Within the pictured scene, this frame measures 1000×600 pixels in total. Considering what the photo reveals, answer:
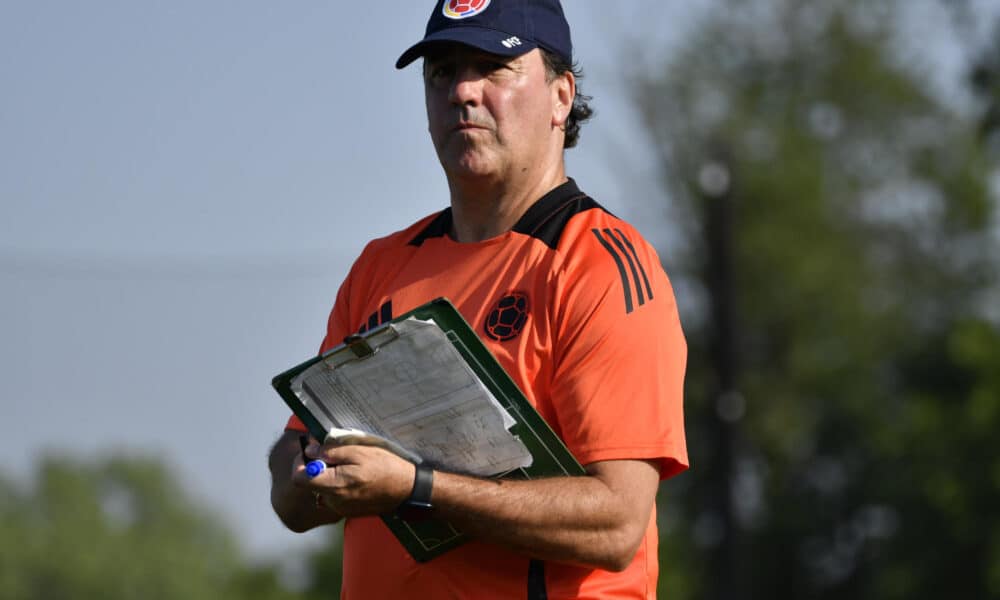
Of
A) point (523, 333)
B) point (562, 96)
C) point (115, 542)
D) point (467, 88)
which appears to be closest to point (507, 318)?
point (523, 333)

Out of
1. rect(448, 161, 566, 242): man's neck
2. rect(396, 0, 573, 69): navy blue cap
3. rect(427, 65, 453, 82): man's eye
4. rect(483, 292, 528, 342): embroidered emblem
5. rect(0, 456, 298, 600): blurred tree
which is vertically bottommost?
rect(0, 456, 298, 600): blurred tree

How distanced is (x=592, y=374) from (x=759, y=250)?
29.8 meters

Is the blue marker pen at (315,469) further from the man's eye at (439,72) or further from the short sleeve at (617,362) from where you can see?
the man's eye at (439,72)

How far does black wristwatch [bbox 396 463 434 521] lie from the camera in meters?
3.09

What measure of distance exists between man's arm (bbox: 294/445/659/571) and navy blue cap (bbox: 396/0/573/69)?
995 millimetres

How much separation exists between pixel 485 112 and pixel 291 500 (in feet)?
3.19

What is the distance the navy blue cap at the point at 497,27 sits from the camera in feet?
11.6

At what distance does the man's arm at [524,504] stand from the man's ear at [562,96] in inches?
37.8

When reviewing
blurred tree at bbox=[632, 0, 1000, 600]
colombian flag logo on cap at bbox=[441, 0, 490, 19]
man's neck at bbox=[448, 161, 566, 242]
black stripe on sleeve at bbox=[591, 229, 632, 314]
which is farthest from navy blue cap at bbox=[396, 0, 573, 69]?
blurred tree at bbox=[632, 0, 1000, 600]

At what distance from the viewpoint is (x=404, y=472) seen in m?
3.08

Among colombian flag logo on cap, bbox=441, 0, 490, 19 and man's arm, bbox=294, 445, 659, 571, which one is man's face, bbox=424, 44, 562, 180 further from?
man's arm, bbox=294, 445, 659, 571

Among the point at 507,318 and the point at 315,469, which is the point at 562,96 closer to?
the point at 507,318

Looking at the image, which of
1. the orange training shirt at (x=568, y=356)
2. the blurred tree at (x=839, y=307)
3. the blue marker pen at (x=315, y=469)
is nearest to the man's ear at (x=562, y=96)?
the orange training shirt at (x=568, y=356)

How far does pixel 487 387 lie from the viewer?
10.2 ft
